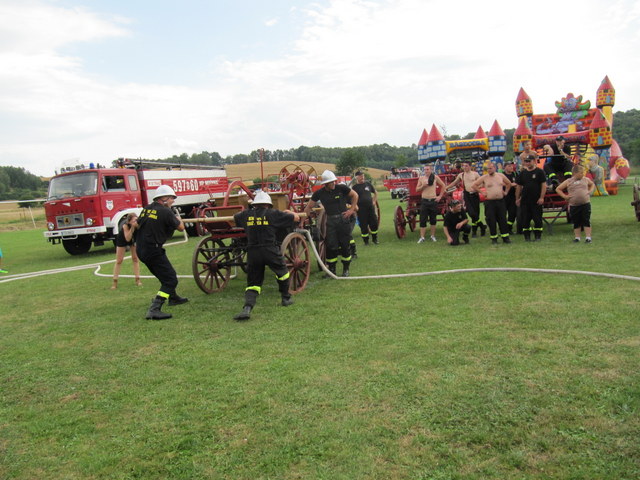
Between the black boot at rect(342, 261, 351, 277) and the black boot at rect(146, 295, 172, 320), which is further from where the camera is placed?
the black boot at rect(342, 261, 351, 277)

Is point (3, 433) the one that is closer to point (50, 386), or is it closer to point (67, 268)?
point (50, 386)

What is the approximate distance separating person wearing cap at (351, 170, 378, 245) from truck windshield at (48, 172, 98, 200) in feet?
26.4

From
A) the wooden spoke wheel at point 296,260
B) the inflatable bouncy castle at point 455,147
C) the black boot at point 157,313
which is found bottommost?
the black boot at point 157,313

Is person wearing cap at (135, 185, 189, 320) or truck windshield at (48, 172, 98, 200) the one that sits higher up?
truck windshield at (48, 172, 98, 200)

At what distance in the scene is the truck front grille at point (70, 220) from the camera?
14.1 m

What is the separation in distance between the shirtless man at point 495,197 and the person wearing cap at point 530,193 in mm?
338

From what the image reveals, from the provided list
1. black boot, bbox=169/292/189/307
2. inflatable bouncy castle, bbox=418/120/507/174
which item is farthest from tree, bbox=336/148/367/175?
black boot, bbox=169/292/189/307

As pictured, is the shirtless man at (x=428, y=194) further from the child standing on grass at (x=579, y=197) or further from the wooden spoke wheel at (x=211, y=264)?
the wooden spoke wheel at (x=211, y=264)

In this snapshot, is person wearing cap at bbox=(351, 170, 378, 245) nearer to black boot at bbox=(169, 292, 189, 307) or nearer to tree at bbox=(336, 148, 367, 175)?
black boot at bbox=(169, 292, 189, 307)

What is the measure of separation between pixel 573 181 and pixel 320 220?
16.4 feet

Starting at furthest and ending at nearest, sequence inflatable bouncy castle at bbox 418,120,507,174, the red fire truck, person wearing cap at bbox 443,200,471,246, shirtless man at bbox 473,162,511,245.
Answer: inflatable bouncy castle at bbox 418,120,507,174, the red fire truck, person wearing cap at bbox 443,200,471,246, shirtless man at bbox 473,162,511,245

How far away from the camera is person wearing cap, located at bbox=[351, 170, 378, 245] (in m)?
11.4

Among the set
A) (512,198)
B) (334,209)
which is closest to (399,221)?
(512,198)

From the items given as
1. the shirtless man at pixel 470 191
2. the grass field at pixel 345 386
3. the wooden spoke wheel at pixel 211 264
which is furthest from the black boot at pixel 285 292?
the shirtless man at pixel 470 191
